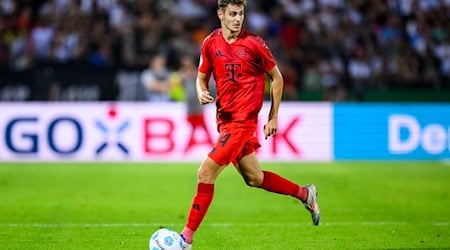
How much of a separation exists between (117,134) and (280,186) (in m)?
9.33

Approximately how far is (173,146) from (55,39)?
4.73 metres

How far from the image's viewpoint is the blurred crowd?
68.9 feet

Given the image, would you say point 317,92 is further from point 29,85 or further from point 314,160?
point 29,85

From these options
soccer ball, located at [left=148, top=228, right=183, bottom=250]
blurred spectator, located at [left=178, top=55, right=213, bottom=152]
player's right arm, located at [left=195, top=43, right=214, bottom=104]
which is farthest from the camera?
blurred spectator, located at [left=178, top=55, right=213, bottom=152]

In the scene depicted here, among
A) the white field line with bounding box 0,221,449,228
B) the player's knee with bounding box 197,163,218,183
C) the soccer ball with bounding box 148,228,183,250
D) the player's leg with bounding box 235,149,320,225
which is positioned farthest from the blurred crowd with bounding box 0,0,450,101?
the soccer ball with bounding box 148,228,183,250

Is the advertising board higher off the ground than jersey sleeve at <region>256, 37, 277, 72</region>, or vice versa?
jersey sleeve at <region>256, 37, 277, 72</region>

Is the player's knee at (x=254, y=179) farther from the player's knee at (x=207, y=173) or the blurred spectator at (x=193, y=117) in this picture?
the blurred spectator at (x=193, y=117)

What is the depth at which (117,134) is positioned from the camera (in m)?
18.0

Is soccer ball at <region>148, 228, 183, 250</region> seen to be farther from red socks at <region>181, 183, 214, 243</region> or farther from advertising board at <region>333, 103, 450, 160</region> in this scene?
advertising board at <region>333, 103, 450, 160</region>

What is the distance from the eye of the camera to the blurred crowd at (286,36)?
2100cm

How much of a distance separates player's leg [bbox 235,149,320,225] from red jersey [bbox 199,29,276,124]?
42 centimetres

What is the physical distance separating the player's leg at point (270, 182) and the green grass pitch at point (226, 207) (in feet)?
1.37

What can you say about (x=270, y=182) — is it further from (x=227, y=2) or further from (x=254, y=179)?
(x=227, y=2)

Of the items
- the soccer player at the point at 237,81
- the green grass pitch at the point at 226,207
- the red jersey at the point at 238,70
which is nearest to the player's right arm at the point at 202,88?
the soccer player at the point at 237,81
